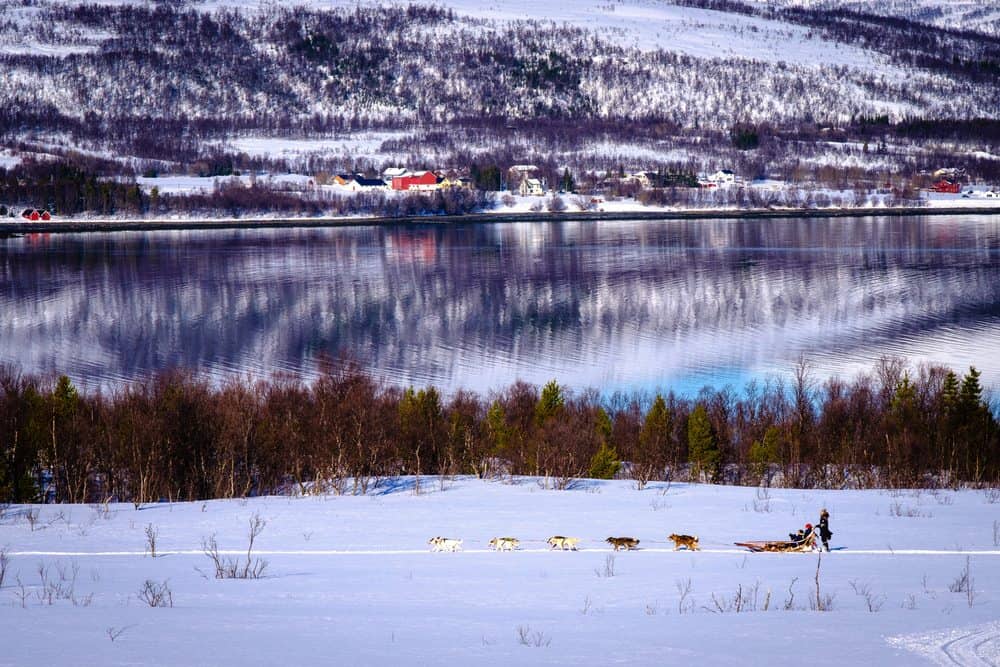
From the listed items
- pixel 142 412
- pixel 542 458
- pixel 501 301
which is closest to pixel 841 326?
pixel 501 301

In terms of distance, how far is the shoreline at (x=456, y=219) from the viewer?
283 ft

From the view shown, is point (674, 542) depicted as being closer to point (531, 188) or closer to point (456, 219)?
point (456, 219)

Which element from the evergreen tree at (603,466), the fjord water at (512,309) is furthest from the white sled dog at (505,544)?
the fjord water at (512,309)

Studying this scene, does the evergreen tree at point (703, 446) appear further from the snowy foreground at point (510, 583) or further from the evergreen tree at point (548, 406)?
the snowy foreground at point (510, 583)

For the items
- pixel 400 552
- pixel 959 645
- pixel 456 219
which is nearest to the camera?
pixel 959 645

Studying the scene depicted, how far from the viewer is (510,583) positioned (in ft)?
23.2

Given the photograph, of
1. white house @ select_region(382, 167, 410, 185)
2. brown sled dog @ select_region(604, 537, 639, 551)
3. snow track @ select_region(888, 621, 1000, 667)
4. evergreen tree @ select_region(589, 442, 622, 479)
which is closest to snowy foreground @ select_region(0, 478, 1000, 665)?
snow track @ select_region(888, 621, 1000, 667)

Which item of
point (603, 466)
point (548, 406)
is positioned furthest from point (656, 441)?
point (603, 466)

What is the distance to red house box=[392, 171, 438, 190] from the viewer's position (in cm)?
11144

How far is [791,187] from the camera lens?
111 m

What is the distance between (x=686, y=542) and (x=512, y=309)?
2940cm

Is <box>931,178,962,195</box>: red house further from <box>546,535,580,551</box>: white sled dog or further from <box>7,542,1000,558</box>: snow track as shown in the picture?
<box>546,535,580,551</box>: white sled dog

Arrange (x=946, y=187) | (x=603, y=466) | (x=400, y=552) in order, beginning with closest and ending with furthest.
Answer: (x=400, y=552) → (x=603, y=466) → (x=946, y=187)

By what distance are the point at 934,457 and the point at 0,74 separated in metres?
174
